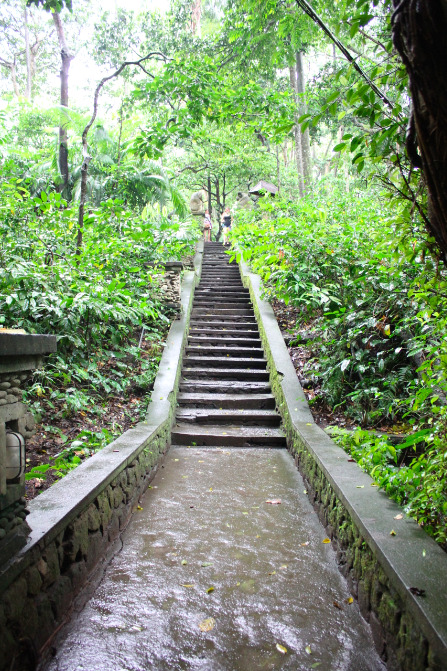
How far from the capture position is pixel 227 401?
6.18 metres

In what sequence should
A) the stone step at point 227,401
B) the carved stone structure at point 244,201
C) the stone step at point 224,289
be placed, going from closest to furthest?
1. the stone step at point 227,401
2. the stone step at point 224,289
3. the carved stone structure at point 244,201

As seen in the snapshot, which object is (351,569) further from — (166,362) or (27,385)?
(166,362)

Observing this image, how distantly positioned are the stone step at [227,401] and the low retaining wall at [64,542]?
205cm

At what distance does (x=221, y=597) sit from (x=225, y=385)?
422 cm

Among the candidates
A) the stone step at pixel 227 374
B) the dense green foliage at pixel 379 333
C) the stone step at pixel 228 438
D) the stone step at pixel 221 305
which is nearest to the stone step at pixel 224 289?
the stone step at pixel 221 305

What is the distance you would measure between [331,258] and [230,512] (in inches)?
163

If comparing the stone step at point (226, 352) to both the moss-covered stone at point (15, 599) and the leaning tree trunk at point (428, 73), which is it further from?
the leaning tree trunk at point (428, 73)

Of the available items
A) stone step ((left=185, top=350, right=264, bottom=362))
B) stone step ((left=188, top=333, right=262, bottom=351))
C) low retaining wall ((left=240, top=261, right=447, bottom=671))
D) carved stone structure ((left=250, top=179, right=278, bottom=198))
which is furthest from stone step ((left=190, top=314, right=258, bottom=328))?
carved stone structure ((left=250, top=179, right=278, bottom=198))

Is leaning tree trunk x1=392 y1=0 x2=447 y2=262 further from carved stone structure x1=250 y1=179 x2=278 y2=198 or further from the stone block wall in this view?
carved stone structure x1=250 y1=179 x2=278 y2=198

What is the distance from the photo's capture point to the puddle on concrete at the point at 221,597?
2.00 m

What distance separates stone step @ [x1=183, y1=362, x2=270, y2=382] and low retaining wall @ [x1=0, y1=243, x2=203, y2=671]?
2807mm

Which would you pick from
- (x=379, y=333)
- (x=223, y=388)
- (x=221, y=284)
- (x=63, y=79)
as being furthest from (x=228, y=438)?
(x=221, y=284)

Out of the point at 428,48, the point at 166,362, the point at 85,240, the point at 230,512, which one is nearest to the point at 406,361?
the point at 230,512

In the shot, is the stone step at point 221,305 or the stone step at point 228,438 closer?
the stone step at point 228,438
